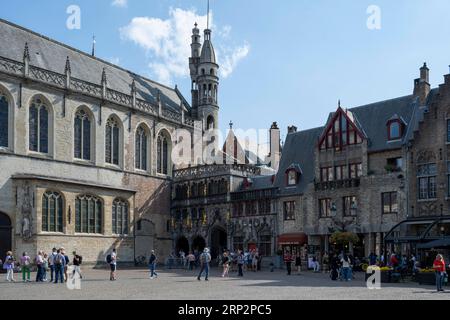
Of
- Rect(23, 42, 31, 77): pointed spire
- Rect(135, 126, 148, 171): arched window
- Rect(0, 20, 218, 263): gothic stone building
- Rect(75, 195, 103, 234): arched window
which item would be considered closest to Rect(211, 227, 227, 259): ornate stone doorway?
Rect(0, 20, 218, 263): gothic stone building

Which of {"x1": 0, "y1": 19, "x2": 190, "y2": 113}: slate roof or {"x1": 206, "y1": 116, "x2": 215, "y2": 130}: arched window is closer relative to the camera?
{"x1": 0, "y1": 19, "x2": 190, "y2": 113}: slate roof

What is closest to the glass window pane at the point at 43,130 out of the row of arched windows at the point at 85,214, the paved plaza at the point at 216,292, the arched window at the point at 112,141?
the row of arched windows at the point at 85,214

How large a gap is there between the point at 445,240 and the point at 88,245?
2886cm

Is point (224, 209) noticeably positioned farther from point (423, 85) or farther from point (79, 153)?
point (423, 85)

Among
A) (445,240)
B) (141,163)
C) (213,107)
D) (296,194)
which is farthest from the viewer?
(213,107)

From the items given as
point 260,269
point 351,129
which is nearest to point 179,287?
point 260,269

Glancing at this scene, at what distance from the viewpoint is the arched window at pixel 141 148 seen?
57206 mm

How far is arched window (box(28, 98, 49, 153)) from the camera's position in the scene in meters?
47.7

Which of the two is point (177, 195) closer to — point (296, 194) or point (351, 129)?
point (296, 194)

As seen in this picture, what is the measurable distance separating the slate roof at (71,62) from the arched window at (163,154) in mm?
3561

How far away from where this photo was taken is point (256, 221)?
168 ft

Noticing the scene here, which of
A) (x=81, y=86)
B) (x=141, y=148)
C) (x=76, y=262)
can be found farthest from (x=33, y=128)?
(x=76, y=262)

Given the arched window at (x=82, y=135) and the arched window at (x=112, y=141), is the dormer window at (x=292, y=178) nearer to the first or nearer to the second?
the arched window at (x=112, y=141)

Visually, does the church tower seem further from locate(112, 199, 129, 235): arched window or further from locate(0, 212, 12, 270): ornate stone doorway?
locate(0, 212, 12, 270): ornate stone doorway
